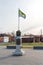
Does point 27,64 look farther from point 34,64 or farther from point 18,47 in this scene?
point 18,47

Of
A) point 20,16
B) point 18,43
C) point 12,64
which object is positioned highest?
point 20,16

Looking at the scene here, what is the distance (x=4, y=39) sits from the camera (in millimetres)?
74312

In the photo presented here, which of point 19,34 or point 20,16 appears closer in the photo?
point 19,34

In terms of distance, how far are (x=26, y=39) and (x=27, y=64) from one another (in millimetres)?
53213

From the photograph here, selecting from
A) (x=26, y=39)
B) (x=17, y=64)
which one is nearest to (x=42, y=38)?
(x=26, y=39)

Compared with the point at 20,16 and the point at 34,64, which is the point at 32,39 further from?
the point at 34,64

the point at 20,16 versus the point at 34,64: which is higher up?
the point at 20,16

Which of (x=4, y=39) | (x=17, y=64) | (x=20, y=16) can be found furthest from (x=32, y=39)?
(x=17, y=64)

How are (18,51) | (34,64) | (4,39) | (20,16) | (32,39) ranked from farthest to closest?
1. (4,39)
2. (32,39)
3. (20,16)
4. (18,51)
5. (34,64)

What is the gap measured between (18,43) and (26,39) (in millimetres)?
47432

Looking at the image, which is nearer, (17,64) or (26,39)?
(17,64)

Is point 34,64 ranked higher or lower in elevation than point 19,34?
lower

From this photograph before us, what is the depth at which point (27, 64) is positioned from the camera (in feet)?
36.5

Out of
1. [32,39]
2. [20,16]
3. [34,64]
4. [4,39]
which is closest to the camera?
[34,64]
